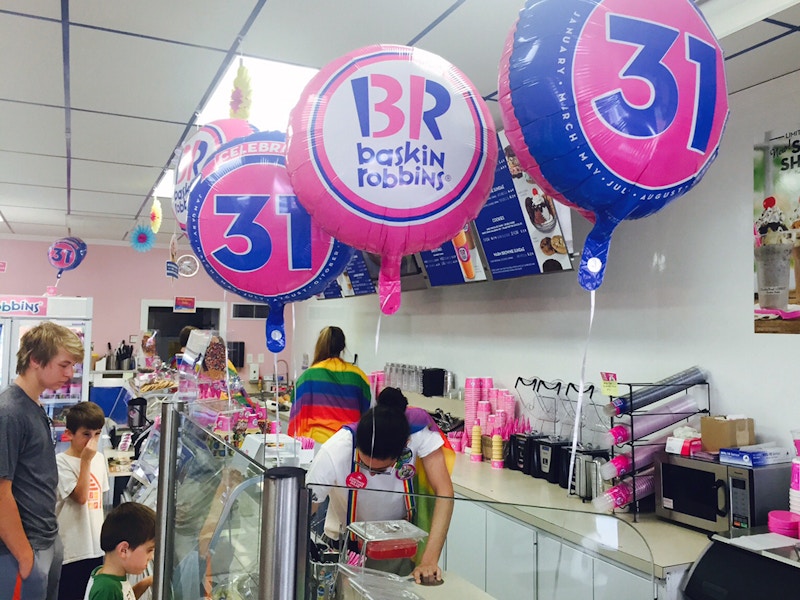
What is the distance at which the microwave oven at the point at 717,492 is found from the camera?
7.36 feet

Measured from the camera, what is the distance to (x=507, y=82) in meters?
1.38

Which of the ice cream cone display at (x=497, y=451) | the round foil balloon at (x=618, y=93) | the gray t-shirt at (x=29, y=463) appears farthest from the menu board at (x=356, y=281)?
the round foil balloon at (x=618, y=93)

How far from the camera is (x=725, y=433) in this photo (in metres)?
2.41

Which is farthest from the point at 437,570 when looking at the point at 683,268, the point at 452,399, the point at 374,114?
the point at 452,399

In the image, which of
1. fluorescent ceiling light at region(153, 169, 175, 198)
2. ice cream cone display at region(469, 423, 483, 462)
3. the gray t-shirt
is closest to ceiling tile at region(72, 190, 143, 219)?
fluorescent ceiling light at region(153, 169, 175, 198)

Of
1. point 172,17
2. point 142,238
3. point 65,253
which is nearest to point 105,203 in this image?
point 142,238

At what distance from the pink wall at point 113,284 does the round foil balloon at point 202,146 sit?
221 inches

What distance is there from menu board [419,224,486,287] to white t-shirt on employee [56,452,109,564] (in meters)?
2.26

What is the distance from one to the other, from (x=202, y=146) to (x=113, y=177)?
267 centimetres

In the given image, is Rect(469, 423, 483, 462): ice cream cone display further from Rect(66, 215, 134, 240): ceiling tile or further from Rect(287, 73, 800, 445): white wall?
Rect(66, 215, 134, 240): ceiling tile

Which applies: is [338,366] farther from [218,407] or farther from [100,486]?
[100,486]

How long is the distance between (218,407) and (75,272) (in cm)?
698

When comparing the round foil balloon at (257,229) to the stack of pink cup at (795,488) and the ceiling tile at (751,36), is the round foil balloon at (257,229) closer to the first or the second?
the ceiling tile at (751,36)

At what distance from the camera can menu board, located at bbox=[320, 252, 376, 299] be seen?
18.1ft
